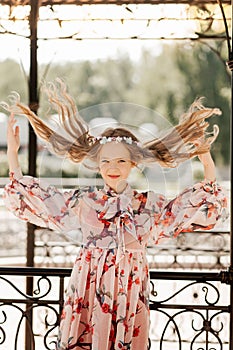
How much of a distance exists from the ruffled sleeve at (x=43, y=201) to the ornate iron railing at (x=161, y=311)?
29 centimetres

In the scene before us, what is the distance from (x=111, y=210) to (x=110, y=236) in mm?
94

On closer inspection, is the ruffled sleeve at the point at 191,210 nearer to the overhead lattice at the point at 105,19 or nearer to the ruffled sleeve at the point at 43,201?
the ruffled sleeve at the point at 43,201

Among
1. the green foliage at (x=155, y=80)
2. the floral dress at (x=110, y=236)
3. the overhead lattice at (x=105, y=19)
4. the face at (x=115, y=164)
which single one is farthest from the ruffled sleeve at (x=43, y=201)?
the green foliage at (x=155, y=80)

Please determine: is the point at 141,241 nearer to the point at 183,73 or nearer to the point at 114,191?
the point at 114,191

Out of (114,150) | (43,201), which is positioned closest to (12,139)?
(43,201)

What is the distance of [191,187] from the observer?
123 inches

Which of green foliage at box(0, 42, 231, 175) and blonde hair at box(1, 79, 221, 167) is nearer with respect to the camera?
blonde hair at box(1, 79, 221, 167)

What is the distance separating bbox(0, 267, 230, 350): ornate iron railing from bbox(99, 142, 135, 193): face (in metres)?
0.44

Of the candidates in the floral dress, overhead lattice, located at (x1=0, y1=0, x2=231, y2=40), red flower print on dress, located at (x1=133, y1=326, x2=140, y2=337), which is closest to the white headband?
the floral dress

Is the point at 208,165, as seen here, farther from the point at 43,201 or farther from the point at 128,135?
the point at 43,201

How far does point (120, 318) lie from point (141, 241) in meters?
0.28

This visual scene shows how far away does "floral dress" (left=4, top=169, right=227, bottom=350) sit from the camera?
3031mm

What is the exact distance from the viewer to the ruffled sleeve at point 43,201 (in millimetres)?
3111

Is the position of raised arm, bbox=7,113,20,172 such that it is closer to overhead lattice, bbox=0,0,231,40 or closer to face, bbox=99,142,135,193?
face, bbox=99,142,135,193
